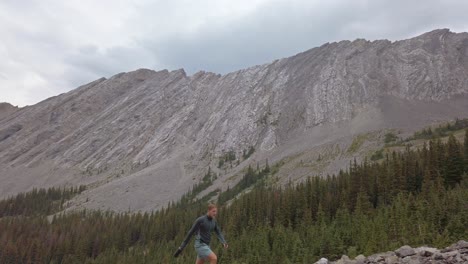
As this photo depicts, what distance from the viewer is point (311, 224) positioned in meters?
83.4

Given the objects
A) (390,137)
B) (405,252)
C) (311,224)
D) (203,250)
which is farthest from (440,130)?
(203,250)

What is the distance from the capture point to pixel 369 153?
512 feet

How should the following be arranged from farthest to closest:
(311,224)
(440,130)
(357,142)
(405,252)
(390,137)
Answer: (357,142) < (390,137) < (440,130) < (311,224) < (405,252)

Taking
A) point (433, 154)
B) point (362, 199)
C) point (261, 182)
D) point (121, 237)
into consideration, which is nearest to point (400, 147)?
point (261, 182)

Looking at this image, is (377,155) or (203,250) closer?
(203,250)

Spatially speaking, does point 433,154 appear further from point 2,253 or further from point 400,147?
point 2,253

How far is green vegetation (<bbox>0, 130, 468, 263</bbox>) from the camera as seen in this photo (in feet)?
166

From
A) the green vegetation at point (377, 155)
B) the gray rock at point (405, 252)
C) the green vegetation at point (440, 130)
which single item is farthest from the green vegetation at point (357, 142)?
the gray rock at point (405, 252)

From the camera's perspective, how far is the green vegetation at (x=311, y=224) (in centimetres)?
5056

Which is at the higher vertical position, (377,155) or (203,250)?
(377,155)

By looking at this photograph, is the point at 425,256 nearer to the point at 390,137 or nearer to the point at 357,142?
the point at 357,142

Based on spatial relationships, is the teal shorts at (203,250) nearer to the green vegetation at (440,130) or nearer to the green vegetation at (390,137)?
the green vegetation at (390,137)

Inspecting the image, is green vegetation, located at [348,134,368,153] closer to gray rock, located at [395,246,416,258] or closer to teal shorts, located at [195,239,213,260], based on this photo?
gray rock, located at [395,246,416,258]

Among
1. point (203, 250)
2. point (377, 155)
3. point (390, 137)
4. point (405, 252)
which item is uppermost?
point (390, 137)
